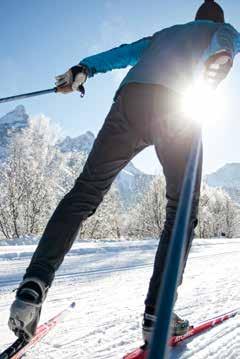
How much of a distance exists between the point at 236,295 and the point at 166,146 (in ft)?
6.69

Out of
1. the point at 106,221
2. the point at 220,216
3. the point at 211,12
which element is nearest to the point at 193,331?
the point at 211,12

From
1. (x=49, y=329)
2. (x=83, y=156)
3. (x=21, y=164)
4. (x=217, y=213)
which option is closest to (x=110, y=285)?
(x=49, y=329)

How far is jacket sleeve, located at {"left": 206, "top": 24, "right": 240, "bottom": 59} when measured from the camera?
209 centimetres

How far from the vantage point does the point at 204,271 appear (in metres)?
5.71

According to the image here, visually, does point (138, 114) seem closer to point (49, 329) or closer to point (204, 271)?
point (49, 329)

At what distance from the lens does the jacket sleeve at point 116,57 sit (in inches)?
92.8

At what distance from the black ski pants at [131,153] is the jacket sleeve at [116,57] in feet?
1.02

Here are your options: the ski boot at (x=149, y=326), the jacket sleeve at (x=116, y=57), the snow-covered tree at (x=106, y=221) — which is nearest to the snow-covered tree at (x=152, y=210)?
the snow-covered tree at (x=106, y=221)

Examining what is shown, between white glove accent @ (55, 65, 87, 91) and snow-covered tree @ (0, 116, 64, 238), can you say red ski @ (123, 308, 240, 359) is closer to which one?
white glove accent @ (55, 65, 87, 91)

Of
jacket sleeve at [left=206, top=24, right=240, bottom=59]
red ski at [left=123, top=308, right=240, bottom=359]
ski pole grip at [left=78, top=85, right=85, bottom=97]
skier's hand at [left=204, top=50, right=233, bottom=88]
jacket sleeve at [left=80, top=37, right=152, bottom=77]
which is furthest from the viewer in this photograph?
ski pole grip at [left=78, top=85, right=85, bottom=97]

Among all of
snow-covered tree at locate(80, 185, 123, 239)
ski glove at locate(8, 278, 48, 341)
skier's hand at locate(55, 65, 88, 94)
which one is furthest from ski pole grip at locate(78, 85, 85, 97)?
snow-covered tree at locate(80, 185, 123, 239)

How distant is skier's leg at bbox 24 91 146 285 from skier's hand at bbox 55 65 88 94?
36 cm

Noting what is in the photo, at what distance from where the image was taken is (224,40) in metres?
2.12

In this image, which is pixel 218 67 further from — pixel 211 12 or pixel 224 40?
pixel 211 12
